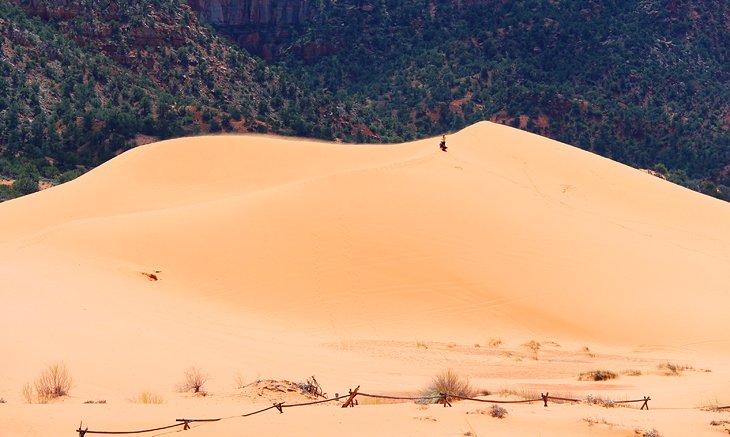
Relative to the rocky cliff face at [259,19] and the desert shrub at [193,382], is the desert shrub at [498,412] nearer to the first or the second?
the desert shrub at [193,382]

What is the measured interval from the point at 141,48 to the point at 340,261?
50.1 metres

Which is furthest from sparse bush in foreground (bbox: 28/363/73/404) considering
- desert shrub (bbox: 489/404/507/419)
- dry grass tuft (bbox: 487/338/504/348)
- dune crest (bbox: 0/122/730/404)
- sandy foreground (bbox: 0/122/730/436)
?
dry grass tuft (bbox: 487/338/504/348)

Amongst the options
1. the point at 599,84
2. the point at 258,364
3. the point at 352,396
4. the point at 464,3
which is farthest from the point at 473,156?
the point at 464,3

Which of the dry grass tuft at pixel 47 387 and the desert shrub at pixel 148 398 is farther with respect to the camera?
the desert shrub at pixel 148 398

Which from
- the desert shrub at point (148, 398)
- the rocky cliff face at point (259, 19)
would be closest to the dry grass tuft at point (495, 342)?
the desert shrub at point (148, 398)

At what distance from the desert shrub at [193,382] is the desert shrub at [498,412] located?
13.0 ft

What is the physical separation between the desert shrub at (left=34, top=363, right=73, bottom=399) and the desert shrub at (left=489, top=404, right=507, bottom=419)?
17.5ft

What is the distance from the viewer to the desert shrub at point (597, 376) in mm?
16703

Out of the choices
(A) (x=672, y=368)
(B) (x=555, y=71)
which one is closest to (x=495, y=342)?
(A) (x=672, y=368)

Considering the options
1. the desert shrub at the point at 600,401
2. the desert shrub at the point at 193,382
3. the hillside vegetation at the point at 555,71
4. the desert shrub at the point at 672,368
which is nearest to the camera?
the desert shrub at the point at 600,401

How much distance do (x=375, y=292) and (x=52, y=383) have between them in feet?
32.6

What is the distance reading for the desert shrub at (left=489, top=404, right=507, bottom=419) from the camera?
1165 centimetres

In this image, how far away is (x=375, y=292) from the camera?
2175 cm

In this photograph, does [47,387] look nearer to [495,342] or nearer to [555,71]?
[495,342]
